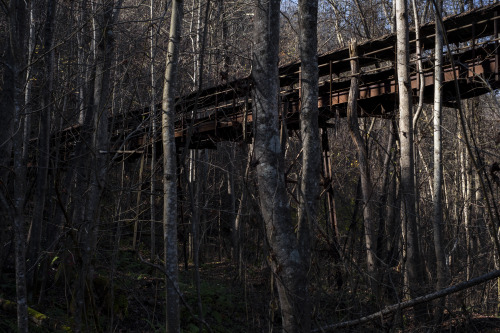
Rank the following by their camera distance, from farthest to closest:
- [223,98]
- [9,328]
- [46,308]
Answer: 1. [223,98]
2. [46,308]
3. [9,328]

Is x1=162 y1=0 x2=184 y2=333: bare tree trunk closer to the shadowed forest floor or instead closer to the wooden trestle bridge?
the shadowed forest floor

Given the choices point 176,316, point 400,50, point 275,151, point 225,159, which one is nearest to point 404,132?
point 400,50

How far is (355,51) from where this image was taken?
32.8 ft

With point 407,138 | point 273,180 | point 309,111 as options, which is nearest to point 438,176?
point 407,138

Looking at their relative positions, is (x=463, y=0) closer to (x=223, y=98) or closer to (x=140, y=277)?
(x=223, y=98)

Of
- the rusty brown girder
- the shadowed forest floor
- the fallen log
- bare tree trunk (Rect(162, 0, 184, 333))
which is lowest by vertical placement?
the shadowed forest floor

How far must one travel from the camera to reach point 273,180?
188 inches

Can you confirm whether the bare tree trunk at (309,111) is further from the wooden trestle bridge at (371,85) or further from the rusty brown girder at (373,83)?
the rusty brown girder at (373,83)

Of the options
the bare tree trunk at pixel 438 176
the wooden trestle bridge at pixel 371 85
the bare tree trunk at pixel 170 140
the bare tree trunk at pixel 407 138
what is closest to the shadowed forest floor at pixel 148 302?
the bare tree trunk at pixel 170 140

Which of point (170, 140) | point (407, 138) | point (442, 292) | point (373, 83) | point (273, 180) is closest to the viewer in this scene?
point (442, 292)

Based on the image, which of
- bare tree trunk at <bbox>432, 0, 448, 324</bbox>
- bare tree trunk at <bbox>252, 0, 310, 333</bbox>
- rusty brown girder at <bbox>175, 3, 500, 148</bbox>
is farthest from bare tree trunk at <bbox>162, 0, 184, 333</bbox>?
bare tree trunk at <bbox>432, 0, 448, 324</bbox>

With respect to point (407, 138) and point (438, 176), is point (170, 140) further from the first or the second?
point (438, 176)

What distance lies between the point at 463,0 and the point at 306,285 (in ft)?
44.9

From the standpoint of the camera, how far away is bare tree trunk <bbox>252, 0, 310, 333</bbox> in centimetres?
446
